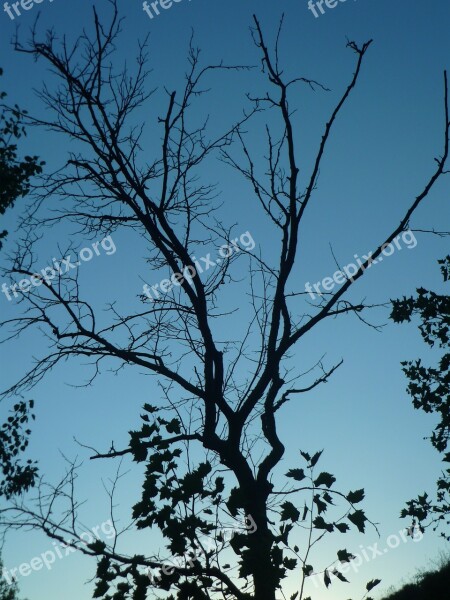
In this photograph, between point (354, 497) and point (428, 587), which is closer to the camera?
point (354, 497)

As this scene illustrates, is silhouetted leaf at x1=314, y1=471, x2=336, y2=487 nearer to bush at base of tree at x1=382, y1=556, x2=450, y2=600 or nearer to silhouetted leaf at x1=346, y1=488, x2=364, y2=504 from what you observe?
silhouetted leaf at x1=346, y1=488, x2=364, y2=504

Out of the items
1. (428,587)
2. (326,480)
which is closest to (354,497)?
(326,480)

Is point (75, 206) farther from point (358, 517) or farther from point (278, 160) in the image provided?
point (358, 517)

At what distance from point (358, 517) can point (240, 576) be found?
86 centimetres

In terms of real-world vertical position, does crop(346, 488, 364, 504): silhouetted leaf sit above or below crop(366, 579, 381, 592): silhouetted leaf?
above

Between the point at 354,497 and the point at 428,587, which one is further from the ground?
the point at 354,497

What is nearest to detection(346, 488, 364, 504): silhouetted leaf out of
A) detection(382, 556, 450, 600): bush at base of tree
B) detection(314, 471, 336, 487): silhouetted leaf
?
detection(314, 471, 336, 487): silhouetted leaf

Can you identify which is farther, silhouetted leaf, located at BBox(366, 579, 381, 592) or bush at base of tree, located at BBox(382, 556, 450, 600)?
bush at base of tree, located at BBox(382, 556, 450, 600)

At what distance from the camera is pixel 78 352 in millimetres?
5051

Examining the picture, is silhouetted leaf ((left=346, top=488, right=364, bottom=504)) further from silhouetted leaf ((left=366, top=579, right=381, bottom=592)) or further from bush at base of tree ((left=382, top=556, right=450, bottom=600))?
bush at base of tree ((left=382, top=556, right=450, bottom=600))

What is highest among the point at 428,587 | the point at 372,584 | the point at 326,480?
the point at 326,480

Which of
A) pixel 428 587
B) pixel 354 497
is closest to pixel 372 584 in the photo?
pixel 354 497

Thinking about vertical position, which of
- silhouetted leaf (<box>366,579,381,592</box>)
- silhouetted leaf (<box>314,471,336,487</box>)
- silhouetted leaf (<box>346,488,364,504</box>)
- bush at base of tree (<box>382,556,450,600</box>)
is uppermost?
silhouetted leaf (<box>314,471,336,487</box>)

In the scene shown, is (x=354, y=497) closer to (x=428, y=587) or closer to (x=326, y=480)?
(x=326, y=480)
